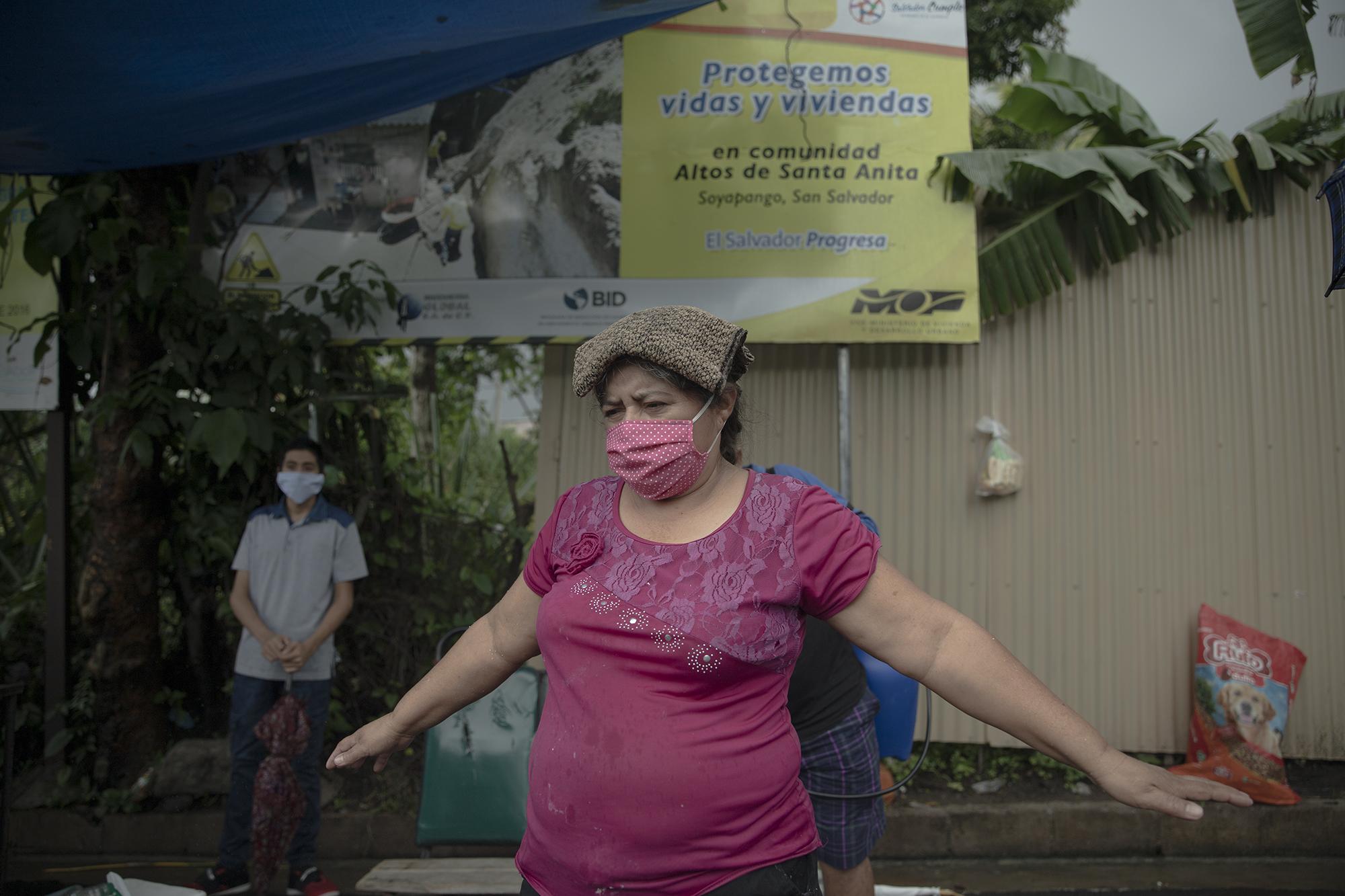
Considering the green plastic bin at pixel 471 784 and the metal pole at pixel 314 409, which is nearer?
the green plastic bin at pixel 471 784

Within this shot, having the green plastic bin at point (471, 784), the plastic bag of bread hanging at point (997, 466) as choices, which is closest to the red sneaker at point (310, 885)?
the green plastic bin at point (471, 784)

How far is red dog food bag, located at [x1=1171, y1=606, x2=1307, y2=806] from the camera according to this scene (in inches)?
173

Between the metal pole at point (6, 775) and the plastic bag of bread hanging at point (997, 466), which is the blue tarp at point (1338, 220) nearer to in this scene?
the plastic bag of bread hanging at point (997, 466)

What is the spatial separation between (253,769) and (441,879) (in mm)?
933

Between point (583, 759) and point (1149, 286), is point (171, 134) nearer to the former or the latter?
point (583, 759)

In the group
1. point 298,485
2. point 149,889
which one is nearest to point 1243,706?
point 298,485

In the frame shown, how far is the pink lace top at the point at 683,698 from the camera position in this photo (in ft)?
5.41

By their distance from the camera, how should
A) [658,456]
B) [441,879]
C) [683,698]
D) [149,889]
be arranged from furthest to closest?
[441,879] < [149,889] < [658,456] < [683,698]

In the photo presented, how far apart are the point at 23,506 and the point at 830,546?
6222mm

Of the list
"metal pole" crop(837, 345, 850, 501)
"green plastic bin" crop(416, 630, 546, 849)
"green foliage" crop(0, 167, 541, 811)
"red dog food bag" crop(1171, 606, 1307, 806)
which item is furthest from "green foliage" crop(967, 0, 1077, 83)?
"green plastic bin" crop(416, 630, 546, 849)

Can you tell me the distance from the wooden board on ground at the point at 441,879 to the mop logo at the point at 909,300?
2.90 meters

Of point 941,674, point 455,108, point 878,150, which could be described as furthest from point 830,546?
point 455,108

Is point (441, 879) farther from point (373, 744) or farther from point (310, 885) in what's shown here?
point (373, 744)

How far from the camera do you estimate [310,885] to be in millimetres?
3924
